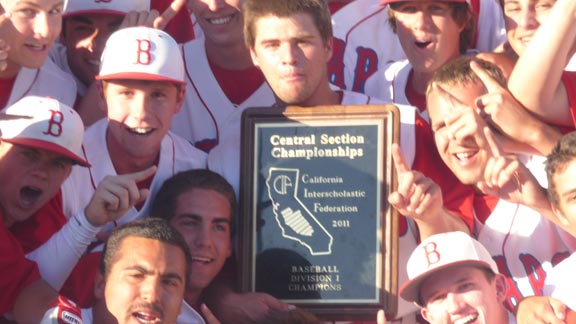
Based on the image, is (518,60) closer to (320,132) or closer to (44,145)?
(320,132)

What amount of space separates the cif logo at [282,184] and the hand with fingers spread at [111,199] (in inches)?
23.7

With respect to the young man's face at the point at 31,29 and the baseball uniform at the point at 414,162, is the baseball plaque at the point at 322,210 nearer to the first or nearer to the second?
A: the baseball uniform at the point at 414,162

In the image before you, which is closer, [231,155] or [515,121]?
[515,121]

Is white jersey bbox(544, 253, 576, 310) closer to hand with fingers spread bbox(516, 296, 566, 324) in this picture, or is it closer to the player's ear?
hand with fingers spread bbox(516, 296, 566, 324)

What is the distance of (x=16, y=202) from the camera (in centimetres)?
707

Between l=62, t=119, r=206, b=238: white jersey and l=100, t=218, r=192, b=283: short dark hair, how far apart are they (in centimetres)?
39

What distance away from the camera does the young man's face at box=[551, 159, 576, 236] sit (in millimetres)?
6699

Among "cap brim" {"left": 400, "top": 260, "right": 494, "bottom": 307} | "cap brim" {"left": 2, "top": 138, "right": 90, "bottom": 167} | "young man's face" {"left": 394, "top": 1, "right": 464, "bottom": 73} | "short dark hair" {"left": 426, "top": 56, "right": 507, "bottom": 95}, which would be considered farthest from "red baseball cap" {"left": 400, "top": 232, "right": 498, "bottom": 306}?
"cap brim" {"left": 2, "top": 138, "right": 90, "bottom": 167}

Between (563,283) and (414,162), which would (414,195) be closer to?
(414,162)

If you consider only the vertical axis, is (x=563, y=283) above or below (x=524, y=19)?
below

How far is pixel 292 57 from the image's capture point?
7383 mm

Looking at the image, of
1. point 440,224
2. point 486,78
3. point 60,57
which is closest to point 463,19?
point 486,78

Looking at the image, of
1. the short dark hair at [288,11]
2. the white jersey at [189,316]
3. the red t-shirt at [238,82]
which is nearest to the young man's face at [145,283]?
the white jersey at [189,316]

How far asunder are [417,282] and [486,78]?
939mm
